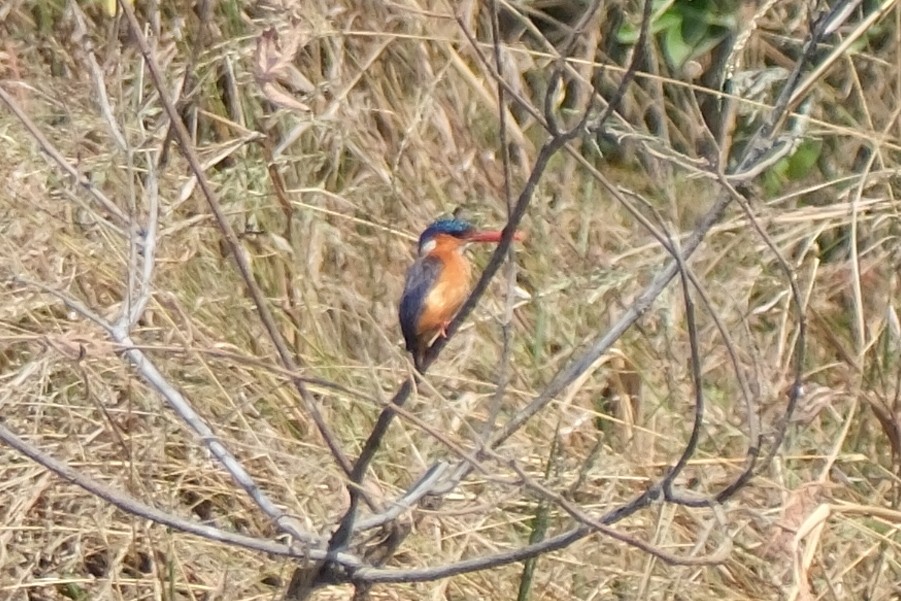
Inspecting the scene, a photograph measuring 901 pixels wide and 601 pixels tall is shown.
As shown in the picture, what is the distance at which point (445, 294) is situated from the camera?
1.96 metres

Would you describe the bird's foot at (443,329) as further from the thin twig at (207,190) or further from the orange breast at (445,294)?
the thin twig at (207,190)

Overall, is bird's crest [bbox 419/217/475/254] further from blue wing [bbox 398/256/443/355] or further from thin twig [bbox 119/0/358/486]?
thin twig [bbox 119/0/358/486]

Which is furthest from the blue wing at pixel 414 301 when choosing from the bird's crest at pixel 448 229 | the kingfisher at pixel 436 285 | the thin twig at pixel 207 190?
the thin twig at pixel 207 190

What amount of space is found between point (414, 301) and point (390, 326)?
53 cm

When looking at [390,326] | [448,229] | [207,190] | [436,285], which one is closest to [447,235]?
[448,229]

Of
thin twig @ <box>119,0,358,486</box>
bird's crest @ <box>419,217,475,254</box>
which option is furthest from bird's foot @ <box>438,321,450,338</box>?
thin twig @ <box>119,0,358,486</box>

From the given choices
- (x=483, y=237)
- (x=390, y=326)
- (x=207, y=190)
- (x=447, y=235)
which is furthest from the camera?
(x=390, y=326)

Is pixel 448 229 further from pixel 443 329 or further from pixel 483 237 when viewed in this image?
pixel 443 329

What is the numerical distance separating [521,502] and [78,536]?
0.68m

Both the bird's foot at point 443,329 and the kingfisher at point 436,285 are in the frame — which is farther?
the kingfisher at point 436,285

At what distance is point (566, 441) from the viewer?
2.21 metres

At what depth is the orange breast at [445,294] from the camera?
1.93 meters

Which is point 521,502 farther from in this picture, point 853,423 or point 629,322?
point 629,322

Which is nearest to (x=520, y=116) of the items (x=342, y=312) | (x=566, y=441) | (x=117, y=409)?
(x=342, y=312)
